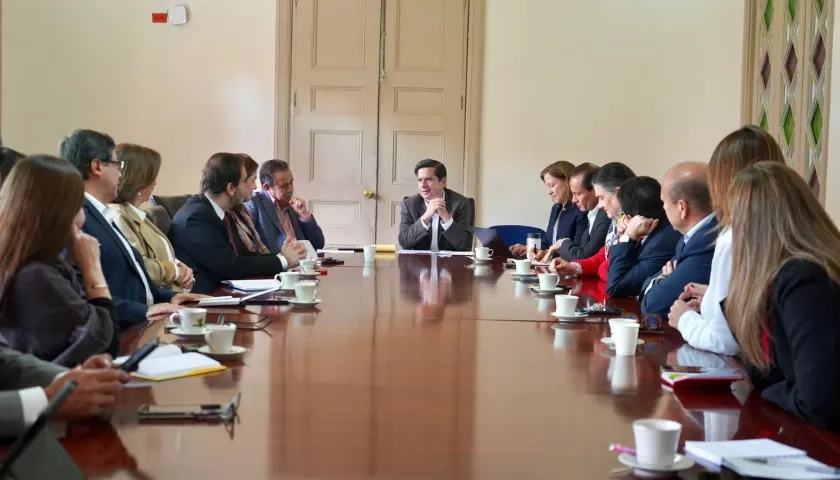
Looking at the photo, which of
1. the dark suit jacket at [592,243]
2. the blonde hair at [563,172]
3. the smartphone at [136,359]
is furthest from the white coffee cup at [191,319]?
the blonde hair at [563,172]

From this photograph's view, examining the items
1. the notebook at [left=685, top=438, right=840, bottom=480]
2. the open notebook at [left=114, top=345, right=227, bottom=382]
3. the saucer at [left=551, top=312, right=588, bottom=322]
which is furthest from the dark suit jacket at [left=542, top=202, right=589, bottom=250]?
the notebook at [left=685, top=438, right=840, bottom=480]

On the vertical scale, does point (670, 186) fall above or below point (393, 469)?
above

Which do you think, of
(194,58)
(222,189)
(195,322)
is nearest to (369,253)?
(222,189)

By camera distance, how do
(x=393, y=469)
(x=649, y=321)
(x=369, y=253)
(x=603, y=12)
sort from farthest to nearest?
(x=603, y=12) → (x=369, y=253) → (x=649, y=321) → (x=393, y=469)

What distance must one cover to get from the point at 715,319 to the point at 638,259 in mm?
1265

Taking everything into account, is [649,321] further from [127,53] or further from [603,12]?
[127,53]

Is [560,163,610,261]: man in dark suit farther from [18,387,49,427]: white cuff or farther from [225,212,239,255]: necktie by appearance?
[18,387,49,427]: white cuff

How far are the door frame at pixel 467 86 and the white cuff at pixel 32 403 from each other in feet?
17.8

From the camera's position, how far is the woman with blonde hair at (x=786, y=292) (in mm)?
1664

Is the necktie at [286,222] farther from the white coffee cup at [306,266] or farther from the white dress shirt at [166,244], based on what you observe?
the white dress shirt at [166,244]

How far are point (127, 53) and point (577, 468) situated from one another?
635 centimetres

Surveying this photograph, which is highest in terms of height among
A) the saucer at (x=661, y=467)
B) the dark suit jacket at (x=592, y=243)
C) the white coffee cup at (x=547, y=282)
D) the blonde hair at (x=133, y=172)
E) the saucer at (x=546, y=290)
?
the blonde hair at (x=133, y=172)

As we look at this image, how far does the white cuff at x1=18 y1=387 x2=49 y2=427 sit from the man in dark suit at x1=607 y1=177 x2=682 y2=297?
2456 mm

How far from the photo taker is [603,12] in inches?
267
